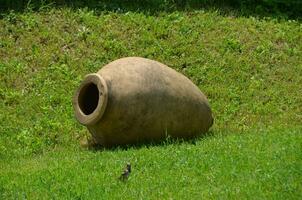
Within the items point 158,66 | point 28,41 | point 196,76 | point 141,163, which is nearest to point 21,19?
point 28,41

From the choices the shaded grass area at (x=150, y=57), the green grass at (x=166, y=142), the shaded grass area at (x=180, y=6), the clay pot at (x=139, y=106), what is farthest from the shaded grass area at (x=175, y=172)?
the shaded grass area at (x=180, y=6)

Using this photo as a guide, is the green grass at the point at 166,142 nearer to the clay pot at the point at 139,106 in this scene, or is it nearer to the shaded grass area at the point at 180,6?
the shaded grass area at the point at 180,6

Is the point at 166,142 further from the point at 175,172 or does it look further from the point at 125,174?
the point at 125,174

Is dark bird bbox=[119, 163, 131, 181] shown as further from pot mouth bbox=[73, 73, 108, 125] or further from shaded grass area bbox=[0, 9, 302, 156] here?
shaded grass area bbox=[0, 9, 302, 156]

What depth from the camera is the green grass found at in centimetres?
576

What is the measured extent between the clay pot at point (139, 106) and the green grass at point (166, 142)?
31 cm

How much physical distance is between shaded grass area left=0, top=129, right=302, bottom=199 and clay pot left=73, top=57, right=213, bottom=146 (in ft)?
1.21

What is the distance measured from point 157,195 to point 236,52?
609cm

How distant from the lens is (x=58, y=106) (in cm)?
929

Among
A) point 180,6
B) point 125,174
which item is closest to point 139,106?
point 125,174

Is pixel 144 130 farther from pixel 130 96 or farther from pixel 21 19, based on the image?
pixel 21 19

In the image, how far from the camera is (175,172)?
6098mm

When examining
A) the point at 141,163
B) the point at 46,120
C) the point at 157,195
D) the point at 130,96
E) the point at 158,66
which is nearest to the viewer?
the point at 157,195

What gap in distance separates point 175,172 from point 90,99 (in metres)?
2.59
